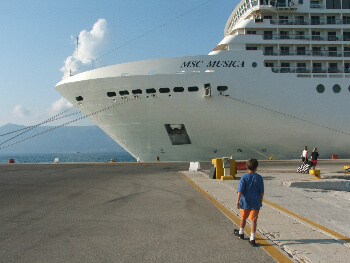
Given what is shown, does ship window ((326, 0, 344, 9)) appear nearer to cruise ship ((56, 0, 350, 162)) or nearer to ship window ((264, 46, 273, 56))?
cruise ship ((56, 0, 350, 162))

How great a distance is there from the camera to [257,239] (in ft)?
15.0

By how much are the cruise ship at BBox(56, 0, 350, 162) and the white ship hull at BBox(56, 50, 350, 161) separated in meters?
0.07

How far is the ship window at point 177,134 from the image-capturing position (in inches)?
899

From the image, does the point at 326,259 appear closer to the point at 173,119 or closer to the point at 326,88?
the point at 173,119

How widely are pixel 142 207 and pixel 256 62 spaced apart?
18208mm

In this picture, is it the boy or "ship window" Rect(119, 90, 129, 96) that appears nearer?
the boy

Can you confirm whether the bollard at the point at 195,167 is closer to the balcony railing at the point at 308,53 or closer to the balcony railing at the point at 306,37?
the balcony railing at the point at 308,53

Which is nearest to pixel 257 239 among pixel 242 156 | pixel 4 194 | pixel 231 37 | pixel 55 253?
pixel 55 253

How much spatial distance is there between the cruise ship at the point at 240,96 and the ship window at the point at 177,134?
70mm

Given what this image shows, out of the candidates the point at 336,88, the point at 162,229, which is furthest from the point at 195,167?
the point at 336,88

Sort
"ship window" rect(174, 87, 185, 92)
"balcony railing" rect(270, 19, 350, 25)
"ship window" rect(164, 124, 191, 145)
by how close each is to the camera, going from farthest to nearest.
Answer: "balcony railing" rect(270, 19, 350, 25) → "ship window" rect(164, 124, 191, 145) → "ship window" rect(174, 87, 185, 92)

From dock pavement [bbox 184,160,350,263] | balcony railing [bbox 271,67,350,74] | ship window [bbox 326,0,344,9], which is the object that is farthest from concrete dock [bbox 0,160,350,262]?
ship window [bbox 326,0,344,9]

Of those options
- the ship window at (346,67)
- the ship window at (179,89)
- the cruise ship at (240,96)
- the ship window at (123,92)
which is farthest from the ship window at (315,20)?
the ship window at (123,92)

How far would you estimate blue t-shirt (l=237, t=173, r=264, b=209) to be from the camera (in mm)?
4566
